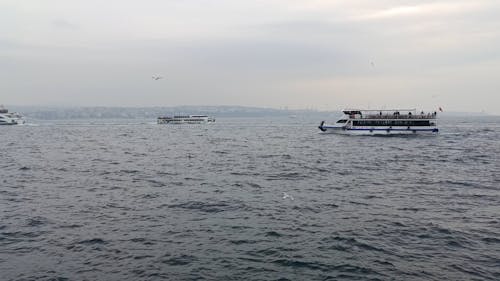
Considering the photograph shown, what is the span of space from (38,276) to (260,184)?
23.3m

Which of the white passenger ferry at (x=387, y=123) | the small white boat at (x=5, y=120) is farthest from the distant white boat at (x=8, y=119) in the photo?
the white passenger ferry at (x=387, y=123)

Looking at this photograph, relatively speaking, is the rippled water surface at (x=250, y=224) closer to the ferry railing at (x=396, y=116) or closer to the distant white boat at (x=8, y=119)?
the ferry railing at (x=396, y=116)

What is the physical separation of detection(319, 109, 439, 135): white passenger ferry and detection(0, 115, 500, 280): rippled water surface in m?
60.5

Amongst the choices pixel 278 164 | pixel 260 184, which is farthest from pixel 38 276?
pixel 278 164

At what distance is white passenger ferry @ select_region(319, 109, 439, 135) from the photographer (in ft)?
349

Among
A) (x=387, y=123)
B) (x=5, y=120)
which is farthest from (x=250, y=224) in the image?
(x=5, y=120)

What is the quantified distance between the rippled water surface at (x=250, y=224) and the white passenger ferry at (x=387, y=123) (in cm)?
6049

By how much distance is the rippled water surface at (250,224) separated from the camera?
18.5 meters

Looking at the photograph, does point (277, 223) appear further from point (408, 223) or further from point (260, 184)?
point (260, 184)

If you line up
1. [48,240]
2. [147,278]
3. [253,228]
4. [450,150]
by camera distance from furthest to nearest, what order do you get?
[450,150] → [253,228] → [48,240] → [147,278]

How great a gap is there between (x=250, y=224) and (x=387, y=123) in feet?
296

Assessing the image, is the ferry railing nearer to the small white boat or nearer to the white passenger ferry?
the white passenger ferry

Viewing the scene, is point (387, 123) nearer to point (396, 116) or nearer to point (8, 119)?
point (396, 116)

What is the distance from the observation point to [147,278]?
17.4 metres
